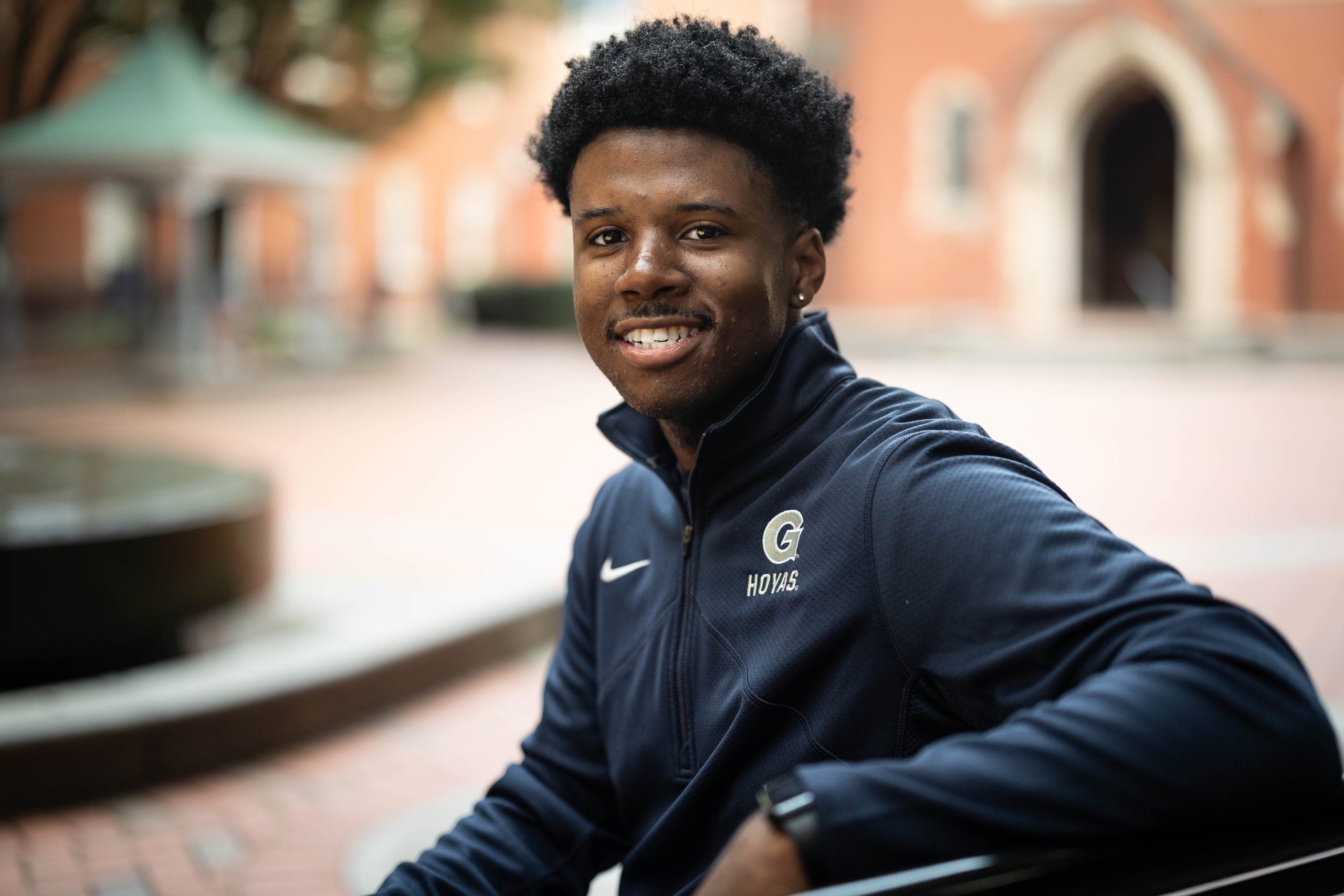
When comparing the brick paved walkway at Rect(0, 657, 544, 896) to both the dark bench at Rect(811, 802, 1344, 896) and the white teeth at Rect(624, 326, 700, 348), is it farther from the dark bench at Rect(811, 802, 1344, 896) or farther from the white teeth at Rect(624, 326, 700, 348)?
the dark bench at Rect(811, 802, 1344, 896)

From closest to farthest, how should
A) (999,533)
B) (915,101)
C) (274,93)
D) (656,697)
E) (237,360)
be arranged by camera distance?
(999,533) < (656,697) < (237,360) < (274,93) < (915,101)

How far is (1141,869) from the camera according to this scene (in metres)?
1.13

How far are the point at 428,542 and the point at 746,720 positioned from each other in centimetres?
681

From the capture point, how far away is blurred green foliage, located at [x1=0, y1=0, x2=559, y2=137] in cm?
1948

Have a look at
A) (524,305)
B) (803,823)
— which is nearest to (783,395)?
(803,823)

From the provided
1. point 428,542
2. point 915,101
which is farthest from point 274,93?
point 428,542

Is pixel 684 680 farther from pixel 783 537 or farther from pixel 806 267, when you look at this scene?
pixel 806 267

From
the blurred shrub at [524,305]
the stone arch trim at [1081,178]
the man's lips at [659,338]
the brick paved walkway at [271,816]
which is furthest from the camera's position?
the blurred shrub at [524,305]

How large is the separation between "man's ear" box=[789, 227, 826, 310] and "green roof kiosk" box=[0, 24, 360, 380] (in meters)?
16.7

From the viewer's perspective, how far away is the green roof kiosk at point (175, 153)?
17.7 meters

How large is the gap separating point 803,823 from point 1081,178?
28.2 meters

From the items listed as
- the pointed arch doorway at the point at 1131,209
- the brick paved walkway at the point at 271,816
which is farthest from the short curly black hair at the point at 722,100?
the pointed arch doorway at the point at 1131,209

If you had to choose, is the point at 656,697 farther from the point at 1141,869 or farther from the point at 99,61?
the point at 99,61

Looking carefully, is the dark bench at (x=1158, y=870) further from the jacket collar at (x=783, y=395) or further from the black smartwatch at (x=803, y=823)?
the jacket collar at (x=783, y=395)
